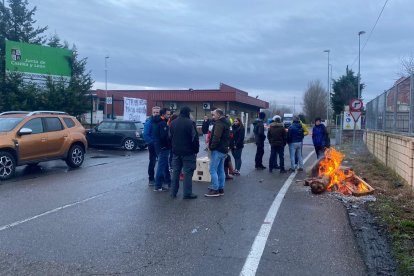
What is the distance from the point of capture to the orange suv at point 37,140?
38.8 ft

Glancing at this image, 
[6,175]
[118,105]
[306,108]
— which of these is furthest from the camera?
[306,108]

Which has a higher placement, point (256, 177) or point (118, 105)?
point (118, 105)

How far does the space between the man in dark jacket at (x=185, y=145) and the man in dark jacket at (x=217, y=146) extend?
21.6 inches

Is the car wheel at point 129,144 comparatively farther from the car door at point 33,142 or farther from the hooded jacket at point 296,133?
the hooded jacket at point 296,133

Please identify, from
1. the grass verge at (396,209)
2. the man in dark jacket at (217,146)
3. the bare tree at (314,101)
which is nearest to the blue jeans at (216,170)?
the man in dark jacket at (217,146)

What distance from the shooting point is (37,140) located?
12695 millimetres

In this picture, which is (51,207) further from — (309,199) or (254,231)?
(309,199)

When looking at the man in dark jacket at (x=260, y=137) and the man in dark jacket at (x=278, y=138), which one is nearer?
the man in dark jacket at (x=278, y=138)

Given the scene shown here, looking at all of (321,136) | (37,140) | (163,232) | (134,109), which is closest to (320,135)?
(321,136)

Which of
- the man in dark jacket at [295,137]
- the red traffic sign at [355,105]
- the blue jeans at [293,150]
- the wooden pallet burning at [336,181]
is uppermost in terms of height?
the red traffic sign at [355,105]

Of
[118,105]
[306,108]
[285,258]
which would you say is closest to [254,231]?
[285,258]

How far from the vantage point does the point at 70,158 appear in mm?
14008

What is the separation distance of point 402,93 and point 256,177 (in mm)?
4502

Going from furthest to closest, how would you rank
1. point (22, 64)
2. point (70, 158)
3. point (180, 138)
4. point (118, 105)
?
point (118, 105)
point (22, 64)
point (70, 158)
point (180, 138)
